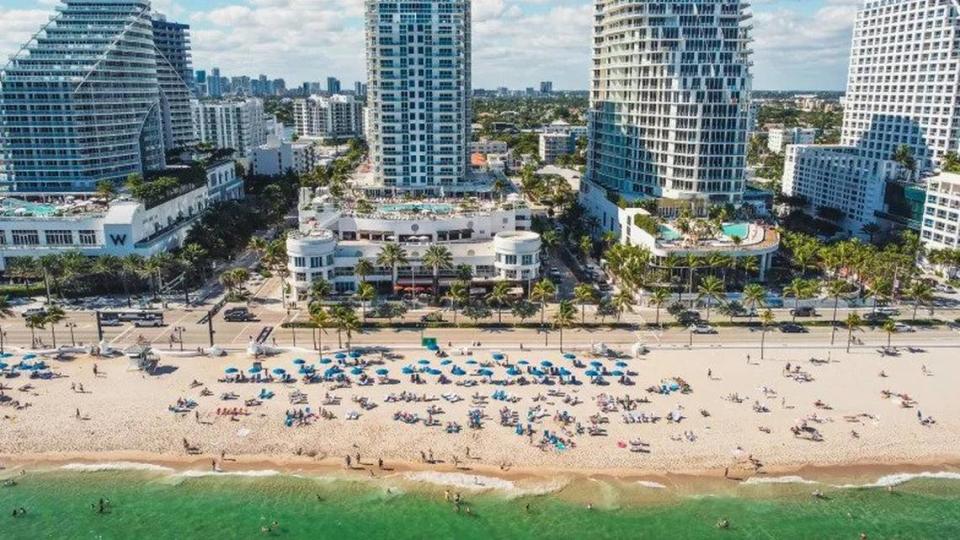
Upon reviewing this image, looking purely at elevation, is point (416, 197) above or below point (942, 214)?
above

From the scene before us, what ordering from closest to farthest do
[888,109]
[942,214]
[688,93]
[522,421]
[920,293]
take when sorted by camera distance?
1. [522,421]
2. [920,293]
3. [942,214]
4. [688,93]
5. [888,109]

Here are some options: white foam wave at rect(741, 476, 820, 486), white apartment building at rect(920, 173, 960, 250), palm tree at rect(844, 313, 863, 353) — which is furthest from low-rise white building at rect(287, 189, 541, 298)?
white apartment building at rect(920, 173, 960, 250)

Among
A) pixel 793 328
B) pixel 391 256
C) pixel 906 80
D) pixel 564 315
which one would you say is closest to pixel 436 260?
pixel 391 256

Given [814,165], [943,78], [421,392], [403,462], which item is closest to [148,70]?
[421,392]

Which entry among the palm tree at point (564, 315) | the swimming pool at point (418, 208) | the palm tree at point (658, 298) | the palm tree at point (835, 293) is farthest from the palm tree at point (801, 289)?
the swimming pool at point (418, 208)

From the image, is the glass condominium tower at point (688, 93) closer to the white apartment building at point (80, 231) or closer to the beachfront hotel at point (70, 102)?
the white apartment building at point (80, 231)

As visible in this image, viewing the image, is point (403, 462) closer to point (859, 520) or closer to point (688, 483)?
point (688, 483)

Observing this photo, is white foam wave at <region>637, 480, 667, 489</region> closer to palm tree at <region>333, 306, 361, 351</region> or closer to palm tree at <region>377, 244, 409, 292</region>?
palm tree at <region>333, 306, 361, 351</region>

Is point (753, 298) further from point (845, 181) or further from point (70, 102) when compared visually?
point (70, 102)
